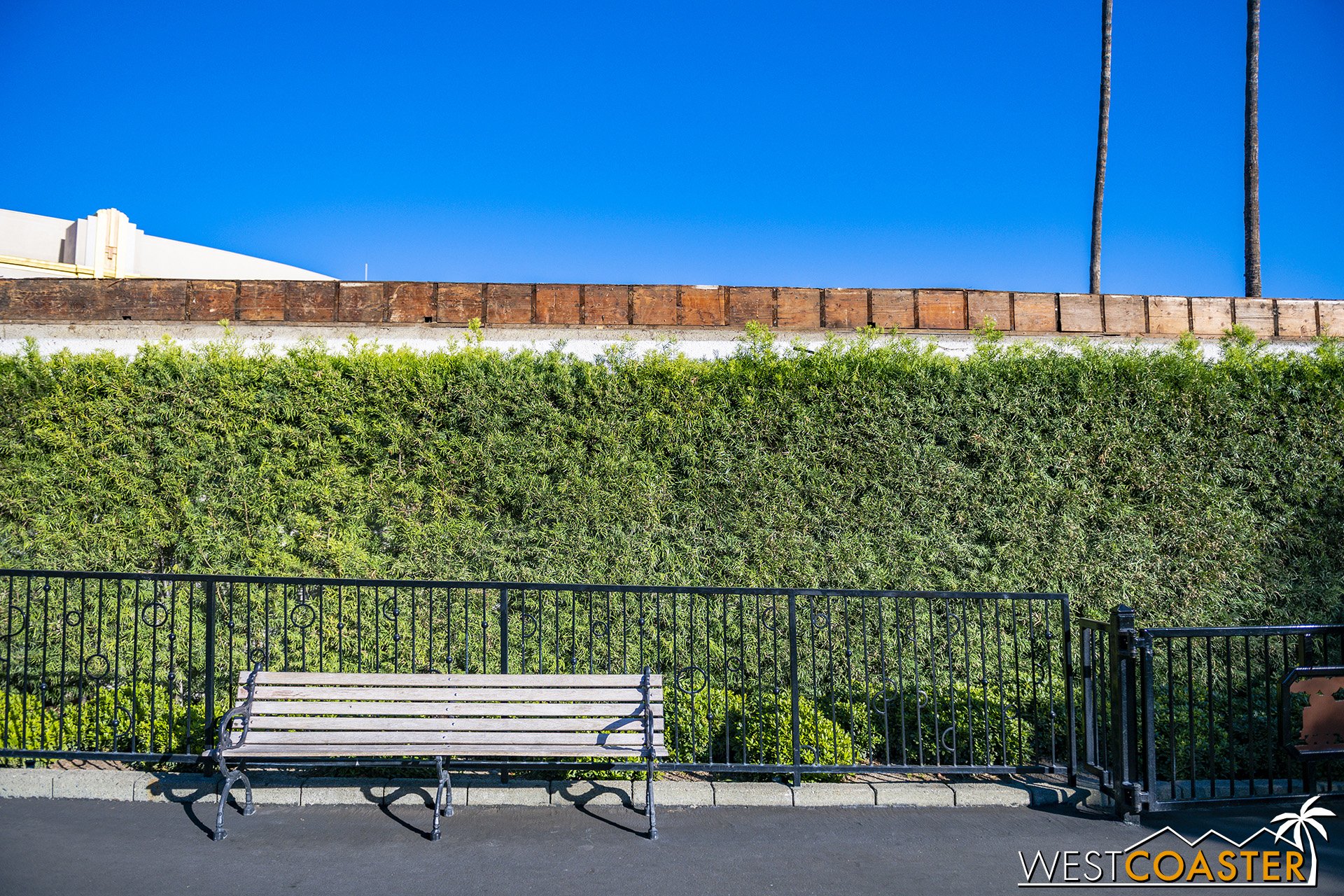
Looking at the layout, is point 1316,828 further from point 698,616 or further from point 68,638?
point 68,638

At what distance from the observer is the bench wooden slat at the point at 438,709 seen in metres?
4.48

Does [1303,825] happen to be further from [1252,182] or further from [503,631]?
[1252,182]

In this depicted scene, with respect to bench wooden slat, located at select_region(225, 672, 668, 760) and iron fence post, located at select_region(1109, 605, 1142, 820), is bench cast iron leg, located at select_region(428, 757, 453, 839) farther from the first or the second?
iron fence post, located at select_region(1109, 605, 1142, 820)

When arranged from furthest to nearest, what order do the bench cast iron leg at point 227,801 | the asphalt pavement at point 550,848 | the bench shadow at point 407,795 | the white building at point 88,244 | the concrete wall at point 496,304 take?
the white building at point 88,244, the concrete wall at point 496,304, the bench shadow at point 407,795, the bench cast iron leg at point 227,801, the asphalt pavement at point 550,848

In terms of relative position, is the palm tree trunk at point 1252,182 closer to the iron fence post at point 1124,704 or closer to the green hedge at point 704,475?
the green hedge at point 704,475

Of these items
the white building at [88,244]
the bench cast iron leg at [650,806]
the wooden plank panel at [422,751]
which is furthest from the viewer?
the white building at [88,244]

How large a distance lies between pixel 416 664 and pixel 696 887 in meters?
3.49

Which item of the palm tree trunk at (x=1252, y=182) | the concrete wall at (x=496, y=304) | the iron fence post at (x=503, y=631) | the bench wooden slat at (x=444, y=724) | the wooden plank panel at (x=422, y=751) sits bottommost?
the wooden plank panel at (x=422, y=751)

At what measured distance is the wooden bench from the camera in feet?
14.3

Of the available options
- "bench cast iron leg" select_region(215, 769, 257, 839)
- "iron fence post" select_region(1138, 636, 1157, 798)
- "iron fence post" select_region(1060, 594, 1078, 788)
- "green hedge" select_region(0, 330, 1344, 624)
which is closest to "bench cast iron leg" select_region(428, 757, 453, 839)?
"bench cast iron leg" select_region(215, 769, 257, 839)

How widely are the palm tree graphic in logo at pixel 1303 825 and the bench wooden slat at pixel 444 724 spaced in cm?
322

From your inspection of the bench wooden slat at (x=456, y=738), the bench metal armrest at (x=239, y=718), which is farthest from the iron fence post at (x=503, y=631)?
the bench metal armrest at (x=239, y=718)

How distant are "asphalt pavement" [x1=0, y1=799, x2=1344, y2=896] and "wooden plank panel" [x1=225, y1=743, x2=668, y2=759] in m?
0.36

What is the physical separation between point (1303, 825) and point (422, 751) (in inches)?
182
